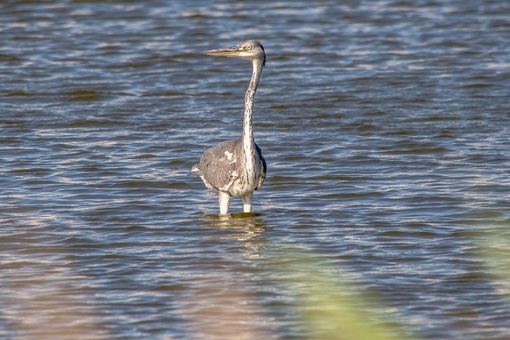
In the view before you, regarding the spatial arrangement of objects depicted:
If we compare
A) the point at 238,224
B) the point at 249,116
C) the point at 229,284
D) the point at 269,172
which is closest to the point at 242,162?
the point at 249,116

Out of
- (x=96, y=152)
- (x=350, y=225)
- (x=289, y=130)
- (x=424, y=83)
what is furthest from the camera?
(x=424, y=83)

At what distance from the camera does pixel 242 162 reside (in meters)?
9.47

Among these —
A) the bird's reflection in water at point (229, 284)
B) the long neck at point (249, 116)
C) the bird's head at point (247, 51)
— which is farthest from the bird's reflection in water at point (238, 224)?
the bird's head at point (247, 51)

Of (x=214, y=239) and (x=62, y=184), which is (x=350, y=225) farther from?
(x=62, y=184)

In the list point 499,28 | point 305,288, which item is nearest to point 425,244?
point 305,288

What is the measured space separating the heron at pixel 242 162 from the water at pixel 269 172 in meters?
0.33

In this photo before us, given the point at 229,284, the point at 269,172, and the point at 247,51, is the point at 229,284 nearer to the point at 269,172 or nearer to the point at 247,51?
the point at 247,51

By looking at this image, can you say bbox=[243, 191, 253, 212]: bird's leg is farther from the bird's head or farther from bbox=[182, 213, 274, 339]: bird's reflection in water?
the bird's head

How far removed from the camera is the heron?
9453 mm

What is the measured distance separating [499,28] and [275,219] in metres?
9.92

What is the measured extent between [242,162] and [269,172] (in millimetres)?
2164

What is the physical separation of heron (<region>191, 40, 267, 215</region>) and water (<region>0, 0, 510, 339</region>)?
1.07ft

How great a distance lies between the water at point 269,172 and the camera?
7.69 metres

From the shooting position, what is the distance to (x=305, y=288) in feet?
26.3
